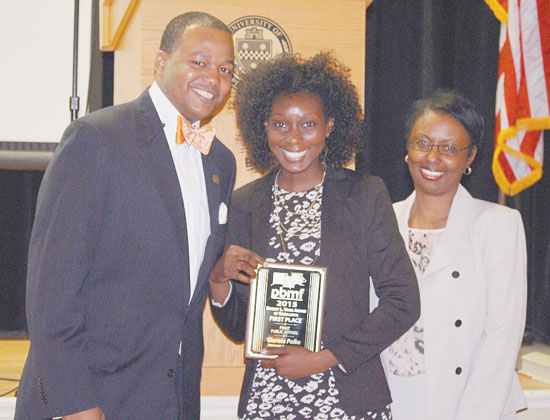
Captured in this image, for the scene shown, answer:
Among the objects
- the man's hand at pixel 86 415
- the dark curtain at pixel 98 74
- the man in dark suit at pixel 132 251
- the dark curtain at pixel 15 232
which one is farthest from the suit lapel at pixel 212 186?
the dark curtain at pixel 15 232

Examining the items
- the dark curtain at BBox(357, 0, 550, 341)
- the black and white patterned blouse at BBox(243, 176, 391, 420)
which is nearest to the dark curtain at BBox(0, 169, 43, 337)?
the dark curtain at BBox(357, 0, 550, 341)

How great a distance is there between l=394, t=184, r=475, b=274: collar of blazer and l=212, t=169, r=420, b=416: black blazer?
0.30m

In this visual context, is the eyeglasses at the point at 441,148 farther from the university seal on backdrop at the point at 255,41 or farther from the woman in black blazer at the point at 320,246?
the university seal on backdrop at the point at 255,41

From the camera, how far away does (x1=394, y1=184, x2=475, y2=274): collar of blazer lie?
2.92 metres

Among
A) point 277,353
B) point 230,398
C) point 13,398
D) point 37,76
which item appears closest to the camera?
point 277,353

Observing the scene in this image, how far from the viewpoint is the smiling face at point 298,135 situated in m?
2.78

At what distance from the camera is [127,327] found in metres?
2.25

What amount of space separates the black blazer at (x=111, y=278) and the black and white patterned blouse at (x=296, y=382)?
1.03ft

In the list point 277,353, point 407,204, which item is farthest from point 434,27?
point 277,353

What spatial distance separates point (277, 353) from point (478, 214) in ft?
3.51

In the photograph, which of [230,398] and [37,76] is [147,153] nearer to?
[230,398]

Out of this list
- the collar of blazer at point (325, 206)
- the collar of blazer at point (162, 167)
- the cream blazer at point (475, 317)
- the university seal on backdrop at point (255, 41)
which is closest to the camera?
the collar of blazer at point (162, 167)

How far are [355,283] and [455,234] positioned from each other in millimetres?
565

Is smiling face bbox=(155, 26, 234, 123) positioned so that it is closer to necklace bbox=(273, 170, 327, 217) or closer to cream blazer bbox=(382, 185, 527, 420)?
necklace bbox=(273, 170, 327, 217)
